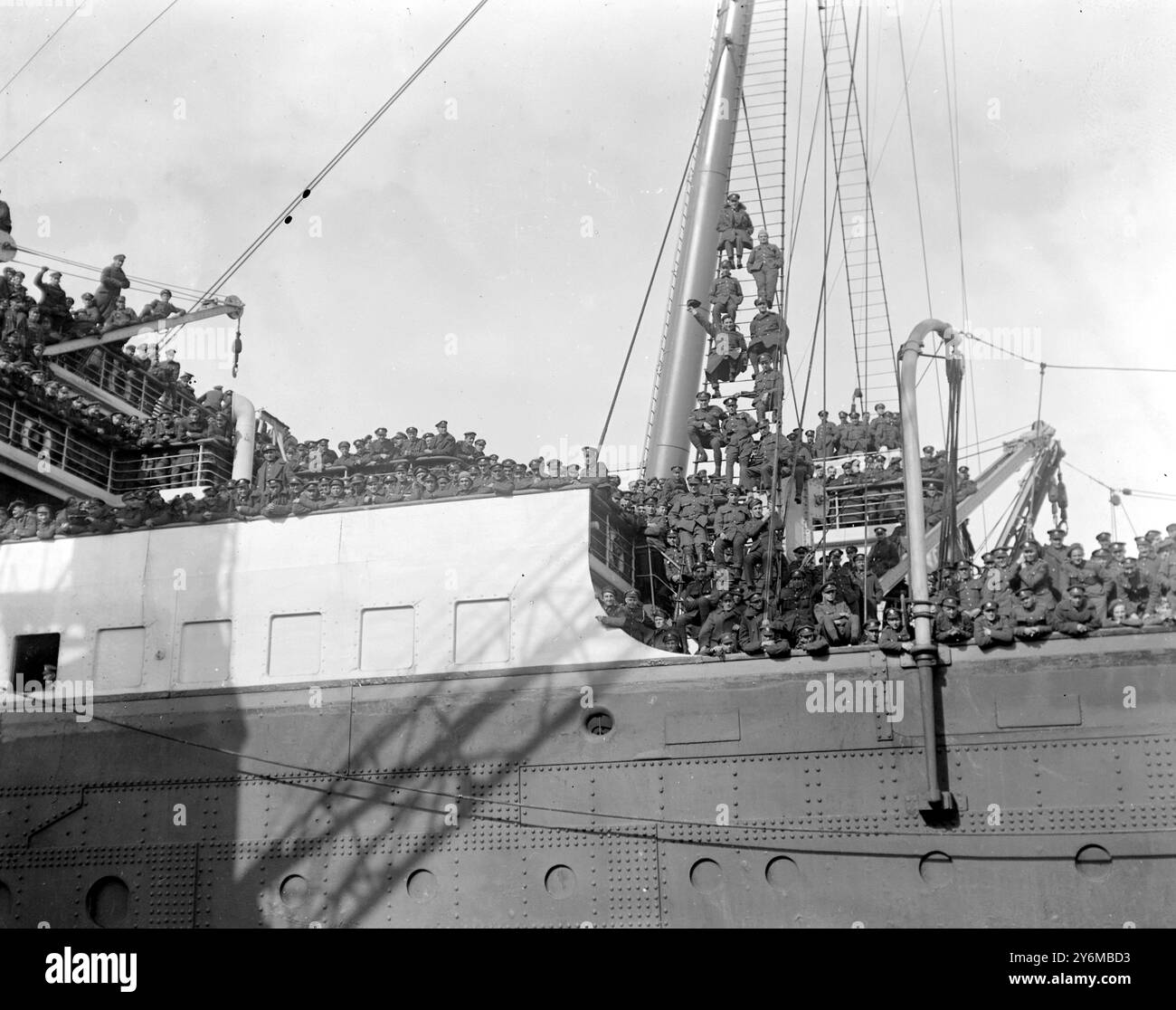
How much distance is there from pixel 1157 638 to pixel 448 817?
25.7 ft

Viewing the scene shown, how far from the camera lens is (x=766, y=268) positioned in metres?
20.6

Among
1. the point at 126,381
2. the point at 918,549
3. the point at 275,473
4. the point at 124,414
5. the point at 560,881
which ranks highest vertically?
the point at 126,381

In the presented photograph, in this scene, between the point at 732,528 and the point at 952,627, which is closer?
the point at 952,627

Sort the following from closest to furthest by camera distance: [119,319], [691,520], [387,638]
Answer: [387,638]
[691,520]
[119,319]

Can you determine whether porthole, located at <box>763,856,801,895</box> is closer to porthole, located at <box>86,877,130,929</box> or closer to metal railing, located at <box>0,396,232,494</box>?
porthole, located at <box>86,877,130,929</box>

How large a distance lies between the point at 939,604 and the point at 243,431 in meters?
16.3

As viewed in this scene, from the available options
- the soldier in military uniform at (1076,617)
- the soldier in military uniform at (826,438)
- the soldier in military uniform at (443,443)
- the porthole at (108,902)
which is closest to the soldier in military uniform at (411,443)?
the soldier in military uniform at (443,443)

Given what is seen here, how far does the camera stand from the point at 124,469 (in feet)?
83.6

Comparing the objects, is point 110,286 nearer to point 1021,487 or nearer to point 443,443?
point 443,443

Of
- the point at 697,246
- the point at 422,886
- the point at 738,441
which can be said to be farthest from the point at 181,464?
the point at 422,886

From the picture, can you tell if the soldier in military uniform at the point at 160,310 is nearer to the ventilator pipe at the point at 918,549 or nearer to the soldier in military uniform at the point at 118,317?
the soldier in military uniform at the point at 118,317

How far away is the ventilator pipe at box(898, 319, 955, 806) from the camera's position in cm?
1412

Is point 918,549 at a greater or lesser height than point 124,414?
lesser
